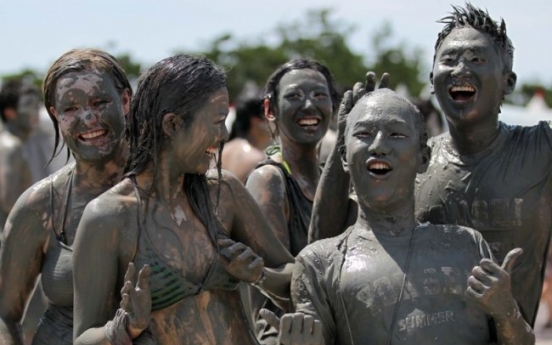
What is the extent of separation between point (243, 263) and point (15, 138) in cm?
661

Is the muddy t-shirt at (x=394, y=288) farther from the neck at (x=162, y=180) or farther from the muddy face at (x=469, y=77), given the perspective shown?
the muddy face at (x=469, y=77)

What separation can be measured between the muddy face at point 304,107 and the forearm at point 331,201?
95 centimetres

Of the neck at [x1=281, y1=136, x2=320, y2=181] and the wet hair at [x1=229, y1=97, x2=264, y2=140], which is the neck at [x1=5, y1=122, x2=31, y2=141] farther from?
the neck at [x1=281, y1=136, x2=320, y2=181]

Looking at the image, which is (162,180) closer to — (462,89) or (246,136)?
(462,89)

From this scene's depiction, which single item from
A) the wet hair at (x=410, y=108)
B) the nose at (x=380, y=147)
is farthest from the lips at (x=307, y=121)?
the nose at (x=380, y=147)

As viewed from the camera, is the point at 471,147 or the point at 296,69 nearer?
the point at 471,147

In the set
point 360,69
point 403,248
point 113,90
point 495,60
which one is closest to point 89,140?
point 113,90

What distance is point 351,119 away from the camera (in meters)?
4.55

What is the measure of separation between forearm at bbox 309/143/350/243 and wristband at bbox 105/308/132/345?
4.40ft

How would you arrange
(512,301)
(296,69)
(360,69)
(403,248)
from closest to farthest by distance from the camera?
(512,301)
(403,248)
(296,69)
(360,69)

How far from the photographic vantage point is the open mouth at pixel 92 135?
4855 millimetres

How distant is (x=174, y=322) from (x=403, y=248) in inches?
33.7

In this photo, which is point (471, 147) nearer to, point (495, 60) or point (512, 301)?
point (495, 60)

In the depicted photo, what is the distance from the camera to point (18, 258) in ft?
15.9
